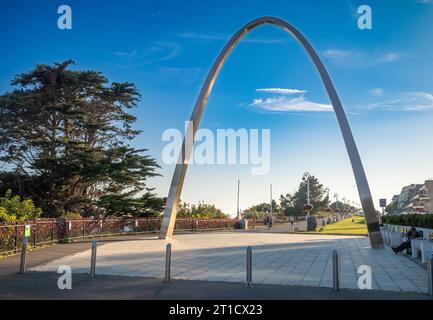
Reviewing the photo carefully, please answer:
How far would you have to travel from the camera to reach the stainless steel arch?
2220 cm

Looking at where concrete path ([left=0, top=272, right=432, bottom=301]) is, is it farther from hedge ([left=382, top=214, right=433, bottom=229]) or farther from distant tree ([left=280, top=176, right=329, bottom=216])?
distant tree ([left=280, top=176, right=329, bottom=216])

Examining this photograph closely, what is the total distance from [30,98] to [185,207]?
21.1 metres

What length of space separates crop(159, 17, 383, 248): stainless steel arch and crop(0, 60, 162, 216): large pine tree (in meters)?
6.38

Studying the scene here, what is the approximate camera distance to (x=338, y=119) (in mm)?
Answer: 25406

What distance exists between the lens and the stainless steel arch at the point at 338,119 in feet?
72.8

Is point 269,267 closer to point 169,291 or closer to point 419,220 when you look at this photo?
point 169,291

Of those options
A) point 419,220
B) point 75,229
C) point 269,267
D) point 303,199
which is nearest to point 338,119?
point 419,220

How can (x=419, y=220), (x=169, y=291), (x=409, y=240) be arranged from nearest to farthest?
(x=169, y=291) < (x=409, y=240) < (x=419, y=220)

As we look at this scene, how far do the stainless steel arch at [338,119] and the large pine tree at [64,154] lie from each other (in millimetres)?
6381

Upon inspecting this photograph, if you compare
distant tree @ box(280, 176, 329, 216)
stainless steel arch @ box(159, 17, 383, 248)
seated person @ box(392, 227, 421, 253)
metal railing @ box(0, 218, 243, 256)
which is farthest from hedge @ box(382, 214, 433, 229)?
distant tree @ box(280, 176, 329, 216)

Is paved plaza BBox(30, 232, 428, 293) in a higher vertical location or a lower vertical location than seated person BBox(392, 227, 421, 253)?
lower

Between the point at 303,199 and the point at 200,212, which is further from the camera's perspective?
the point at 303,199

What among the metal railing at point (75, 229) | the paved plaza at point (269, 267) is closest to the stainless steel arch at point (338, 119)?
the paved plaza at point (269, 267)

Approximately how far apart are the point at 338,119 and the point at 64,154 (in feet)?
72.0
